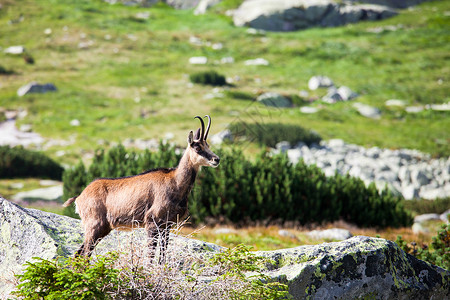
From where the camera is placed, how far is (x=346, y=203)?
515 inches

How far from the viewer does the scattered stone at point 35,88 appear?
30.0 meters

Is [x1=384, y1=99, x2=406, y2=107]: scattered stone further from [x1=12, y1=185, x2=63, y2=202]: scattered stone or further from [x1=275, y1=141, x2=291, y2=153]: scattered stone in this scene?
[x1=12, y1=185, x2=63, y2=202]: scattered stone

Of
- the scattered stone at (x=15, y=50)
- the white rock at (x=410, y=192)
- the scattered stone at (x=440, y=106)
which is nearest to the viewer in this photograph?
the white rock at (x=410, y=192)

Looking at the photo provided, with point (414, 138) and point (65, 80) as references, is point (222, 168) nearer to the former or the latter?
point (414, 138)

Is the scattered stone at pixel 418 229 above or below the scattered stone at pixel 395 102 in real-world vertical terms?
above

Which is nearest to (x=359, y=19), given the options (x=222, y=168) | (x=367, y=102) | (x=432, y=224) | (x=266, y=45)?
Result: (x=266, y=45)

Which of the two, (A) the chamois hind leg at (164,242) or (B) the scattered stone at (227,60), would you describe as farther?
(B) the scattered stone at (227,60)

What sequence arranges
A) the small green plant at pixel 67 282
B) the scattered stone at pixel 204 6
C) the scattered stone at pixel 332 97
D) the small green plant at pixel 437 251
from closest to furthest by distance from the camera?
the small green plant at pixel 67 282 → the small green plant at pixel 437 251 → the scattered stone at pixel 332 97 → the scattered stone at pixel 204 6

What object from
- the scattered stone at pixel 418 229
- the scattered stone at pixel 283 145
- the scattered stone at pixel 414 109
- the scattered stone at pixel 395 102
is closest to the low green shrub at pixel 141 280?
the scattered stone at pixel 418 229

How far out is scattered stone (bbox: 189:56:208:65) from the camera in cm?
3841

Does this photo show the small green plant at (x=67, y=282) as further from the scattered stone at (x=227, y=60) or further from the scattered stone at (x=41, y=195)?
the scattered stone at (x=227, y=60)

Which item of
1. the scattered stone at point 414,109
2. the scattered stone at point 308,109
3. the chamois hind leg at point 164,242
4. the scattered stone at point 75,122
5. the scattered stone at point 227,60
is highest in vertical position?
the chamois hind leg at point 164,242

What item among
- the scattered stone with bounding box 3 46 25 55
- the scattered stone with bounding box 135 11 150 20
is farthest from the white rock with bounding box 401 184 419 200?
the scattered stone with bounding box 135 11 150 20

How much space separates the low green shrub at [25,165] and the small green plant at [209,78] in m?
16.2
